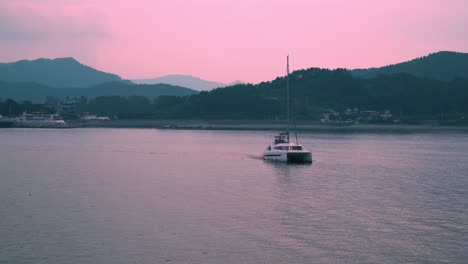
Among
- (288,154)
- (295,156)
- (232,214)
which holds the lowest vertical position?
(232,214)

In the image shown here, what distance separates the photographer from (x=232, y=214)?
31.6 metres

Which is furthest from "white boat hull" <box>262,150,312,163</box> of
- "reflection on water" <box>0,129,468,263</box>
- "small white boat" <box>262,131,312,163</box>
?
"reflection on water" <box>0,129,468,263</box>

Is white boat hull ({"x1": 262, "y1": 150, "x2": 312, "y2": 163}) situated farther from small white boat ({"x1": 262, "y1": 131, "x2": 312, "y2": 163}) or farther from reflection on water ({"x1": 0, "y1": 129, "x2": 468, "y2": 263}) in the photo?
reflection on water ({"x1": 0, "y1": 129, "x2": 468, "y2": 263})

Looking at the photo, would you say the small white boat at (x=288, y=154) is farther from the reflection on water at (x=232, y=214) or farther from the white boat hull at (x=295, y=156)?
the reflection on water at (x=232, y=214)

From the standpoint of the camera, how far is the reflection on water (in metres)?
24.0

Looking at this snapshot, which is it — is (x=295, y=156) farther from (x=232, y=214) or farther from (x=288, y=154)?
(x=232, y=214)

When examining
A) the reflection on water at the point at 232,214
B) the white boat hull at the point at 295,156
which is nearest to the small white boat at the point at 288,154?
the white boat hull at the point at 295,156

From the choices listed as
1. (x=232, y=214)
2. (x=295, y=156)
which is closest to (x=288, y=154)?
(x=295, y=156)

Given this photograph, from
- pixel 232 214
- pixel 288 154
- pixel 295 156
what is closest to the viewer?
pixel 232 214

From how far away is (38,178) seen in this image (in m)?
47.2

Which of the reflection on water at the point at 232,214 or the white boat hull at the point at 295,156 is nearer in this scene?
the reflection on water at the point at 232,214

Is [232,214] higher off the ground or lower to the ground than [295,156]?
lower

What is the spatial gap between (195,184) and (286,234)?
18456mm

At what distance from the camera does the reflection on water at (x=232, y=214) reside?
2400 centimetres
